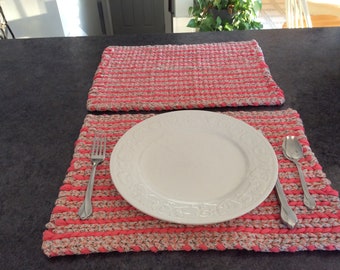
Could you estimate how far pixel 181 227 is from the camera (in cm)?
46

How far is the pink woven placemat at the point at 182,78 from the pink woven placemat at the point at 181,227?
0.21m

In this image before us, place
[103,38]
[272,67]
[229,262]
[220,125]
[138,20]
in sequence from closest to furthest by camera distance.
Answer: [229,262]
[220,125]
[272,67]
[103,38]
[138,20]

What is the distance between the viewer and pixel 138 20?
317 cm

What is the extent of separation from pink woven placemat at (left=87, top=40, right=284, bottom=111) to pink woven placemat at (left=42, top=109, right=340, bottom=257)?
0.21m

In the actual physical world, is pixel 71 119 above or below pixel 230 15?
above

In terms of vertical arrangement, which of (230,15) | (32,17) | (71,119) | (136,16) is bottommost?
(136,16)

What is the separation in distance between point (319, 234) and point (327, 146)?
21 centimetres

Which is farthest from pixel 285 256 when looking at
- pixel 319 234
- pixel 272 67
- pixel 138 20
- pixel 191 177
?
pixel 138 20

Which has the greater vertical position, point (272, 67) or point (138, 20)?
point (272, 67)

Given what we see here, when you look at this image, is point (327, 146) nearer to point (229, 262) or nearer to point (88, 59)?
point (229, 262)

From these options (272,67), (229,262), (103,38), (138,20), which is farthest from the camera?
(138,20)

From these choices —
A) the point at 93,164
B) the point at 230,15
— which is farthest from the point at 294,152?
the point at 230,15

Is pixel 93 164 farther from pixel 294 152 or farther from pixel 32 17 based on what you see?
pixel 32 17

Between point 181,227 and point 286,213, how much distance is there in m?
0.15
